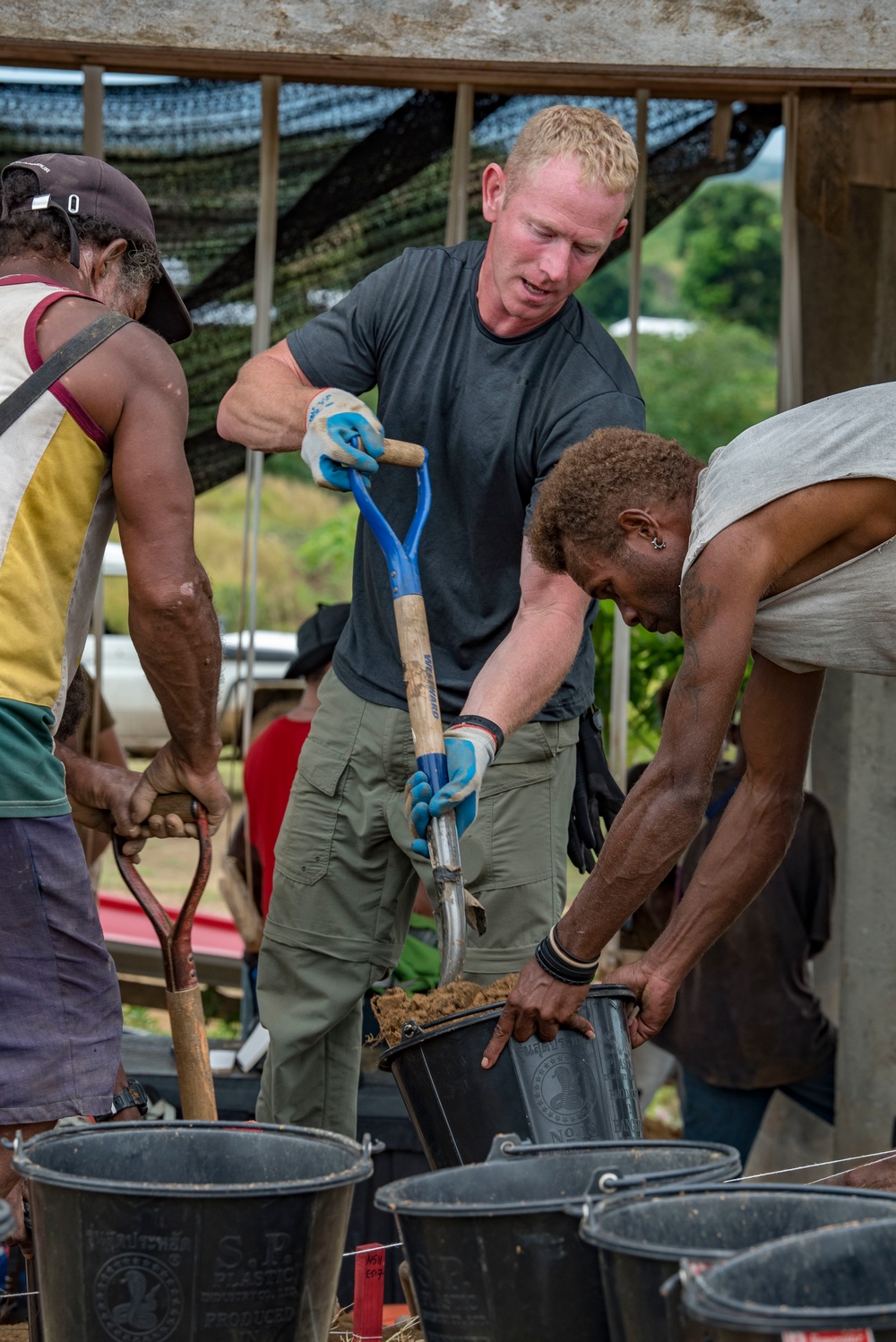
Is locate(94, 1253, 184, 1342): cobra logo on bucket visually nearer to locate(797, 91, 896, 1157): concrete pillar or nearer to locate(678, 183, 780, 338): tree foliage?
locate(797, 91, 896, 1157): concrete pillar

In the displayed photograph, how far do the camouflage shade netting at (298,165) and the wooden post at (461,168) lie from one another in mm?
342

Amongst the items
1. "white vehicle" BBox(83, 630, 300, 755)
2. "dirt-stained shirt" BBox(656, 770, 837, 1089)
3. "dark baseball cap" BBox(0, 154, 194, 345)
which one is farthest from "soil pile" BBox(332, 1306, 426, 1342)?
"white vehicle" BBox(83, 630, 300, 755)

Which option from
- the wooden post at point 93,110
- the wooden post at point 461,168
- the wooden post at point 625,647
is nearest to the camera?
the wooden post at point 93,110

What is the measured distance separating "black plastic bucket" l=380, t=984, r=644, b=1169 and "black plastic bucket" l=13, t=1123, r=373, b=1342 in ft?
1.67

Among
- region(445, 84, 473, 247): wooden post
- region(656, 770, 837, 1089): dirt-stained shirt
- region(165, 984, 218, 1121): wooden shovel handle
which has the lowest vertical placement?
region(656, 770, 837, 1089): dirt-stained shirt

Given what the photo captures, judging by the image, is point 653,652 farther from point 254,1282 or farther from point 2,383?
point 254,1282

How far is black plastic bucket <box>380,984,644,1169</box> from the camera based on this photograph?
2422 mm

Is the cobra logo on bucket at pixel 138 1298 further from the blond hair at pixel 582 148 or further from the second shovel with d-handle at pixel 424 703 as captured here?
the blond hair at pixel 582 148

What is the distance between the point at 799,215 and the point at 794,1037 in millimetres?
2584

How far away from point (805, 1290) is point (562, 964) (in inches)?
32.8

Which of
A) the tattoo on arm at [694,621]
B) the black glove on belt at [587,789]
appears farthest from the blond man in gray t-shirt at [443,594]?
the tattoo on arm at [694,621]

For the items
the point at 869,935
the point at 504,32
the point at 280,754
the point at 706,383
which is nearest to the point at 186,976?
the point at 280,754

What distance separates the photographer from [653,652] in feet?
18.7

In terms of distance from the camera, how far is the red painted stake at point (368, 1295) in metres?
2.40
